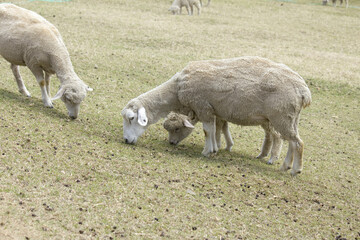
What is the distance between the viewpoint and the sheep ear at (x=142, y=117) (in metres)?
8.25

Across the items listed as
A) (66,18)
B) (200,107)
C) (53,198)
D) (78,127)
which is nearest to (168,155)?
(200,107)

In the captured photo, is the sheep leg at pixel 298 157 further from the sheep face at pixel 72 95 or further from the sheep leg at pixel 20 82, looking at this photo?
the sheep leg at pixel 20 82

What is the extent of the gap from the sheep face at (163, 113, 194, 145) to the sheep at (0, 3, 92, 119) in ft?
5.44

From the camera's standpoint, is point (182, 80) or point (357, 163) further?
point (357, 163)

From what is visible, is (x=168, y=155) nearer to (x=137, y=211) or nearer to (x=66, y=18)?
(x=137, y=211)

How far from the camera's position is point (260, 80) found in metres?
7.82

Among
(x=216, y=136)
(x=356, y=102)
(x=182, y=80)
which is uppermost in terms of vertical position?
(x=182, y=80)

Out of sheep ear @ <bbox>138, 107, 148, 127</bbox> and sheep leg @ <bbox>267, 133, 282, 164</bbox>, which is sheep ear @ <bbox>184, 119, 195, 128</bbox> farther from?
sheep leg @ <bbox>267, 133, 282, 164</bbox>

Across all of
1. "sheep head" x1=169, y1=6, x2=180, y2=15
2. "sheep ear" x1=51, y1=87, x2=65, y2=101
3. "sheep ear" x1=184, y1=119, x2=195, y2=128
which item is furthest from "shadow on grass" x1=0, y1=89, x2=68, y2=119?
"sheep head" x1=169, y1=6, x2=180, y2=15

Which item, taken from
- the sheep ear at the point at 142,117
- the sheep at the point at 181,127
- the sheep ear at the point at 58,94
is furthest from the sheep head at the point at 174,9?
the sheep ear at the point at 142,117

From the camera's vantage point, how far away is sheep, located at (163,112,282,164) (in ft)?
28.0

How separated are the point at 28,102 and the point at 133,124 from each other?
7.96 feet

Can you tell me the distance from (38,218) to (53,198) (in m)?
0.50

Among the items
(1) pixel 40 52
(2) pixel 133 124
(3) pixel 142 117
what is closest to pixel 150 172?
(3) pixel 142 117
